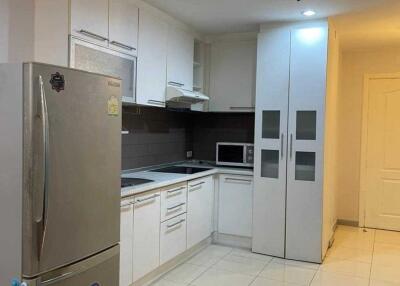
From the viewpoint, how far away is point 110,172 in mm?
2281

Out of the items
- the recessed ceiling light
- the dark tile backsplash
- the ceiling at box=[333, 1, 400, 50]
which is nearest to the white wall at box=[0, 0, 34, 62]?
the dark tile backsplash

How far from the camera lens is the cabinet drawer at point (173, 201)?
3354 millimetres

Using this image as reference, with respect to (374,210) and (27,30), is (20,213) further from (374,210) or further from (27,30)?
(374,210)

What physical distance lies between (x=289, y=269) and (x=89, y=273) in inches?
88.6

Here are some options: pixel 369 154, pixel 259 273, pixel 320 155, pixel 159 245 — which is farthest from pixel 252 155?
pixel 369 154

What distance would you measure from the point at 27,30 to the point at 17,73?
59 cm

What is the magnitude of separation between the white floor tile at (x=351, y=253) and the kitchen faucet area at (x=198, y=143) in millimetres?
29

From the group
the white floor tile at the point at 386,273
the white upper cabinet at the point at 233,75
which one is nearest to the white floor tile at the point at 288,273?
the white floor tile at the point at 386,273

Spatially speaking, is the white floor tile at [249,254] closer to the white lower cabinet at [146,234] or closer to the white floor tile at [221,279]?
the white floor tile at [221,279]

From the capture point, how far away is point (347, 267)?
12.6ft

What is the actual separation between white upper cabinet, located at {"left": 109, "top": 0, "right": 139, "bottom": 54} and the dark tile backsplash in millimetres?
794

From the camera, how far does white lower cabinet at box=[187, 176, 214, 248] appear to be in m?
3.86

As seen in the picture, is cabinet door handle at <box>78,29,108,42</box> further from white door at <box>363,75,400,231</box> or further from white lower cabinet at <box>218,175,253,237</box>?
white door at <box>363,75,400,231</box>

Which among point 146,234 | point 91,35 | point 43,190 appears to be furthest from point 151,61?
point 43,190
